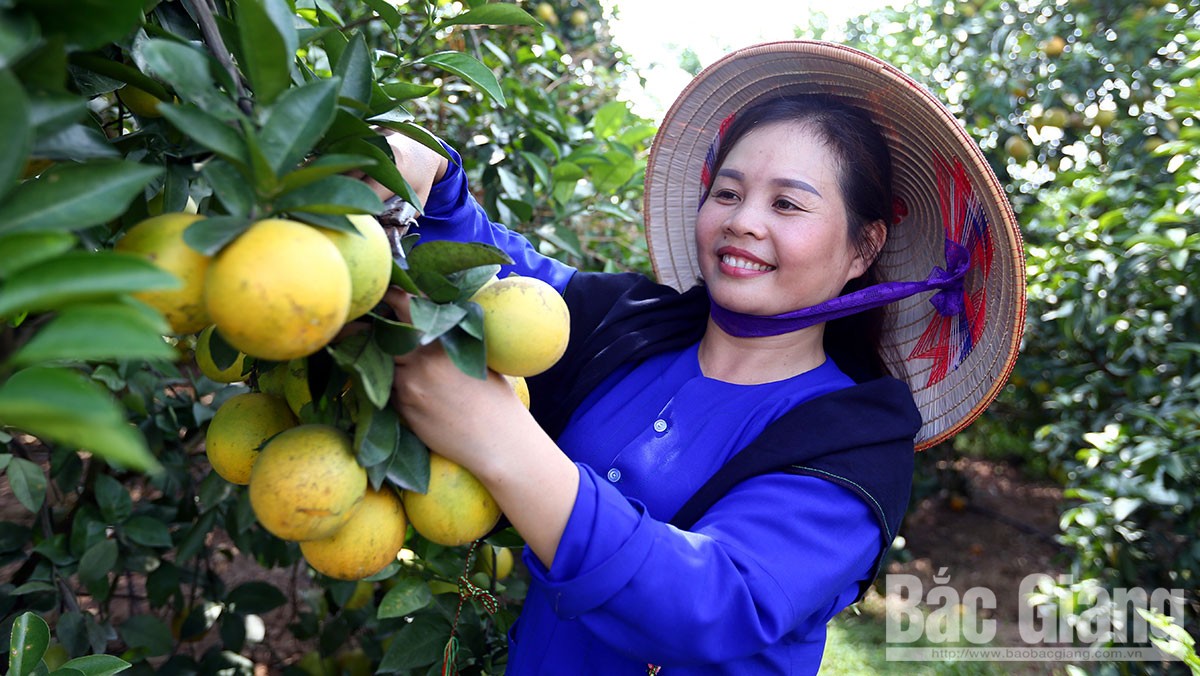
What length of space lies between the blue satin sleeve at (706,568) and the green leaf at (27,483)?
3.35ft

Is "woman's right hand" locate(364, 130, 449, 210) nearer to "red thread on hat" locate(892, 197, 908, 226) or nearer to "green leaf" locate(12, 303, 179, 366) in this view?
"green leaf" locate(12, 303, 179, 366)

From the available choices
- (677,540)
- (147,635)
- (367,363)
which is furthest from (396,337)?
(147,635)

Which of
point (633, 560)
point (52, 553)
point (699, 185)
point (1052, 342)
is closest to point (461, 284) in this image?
point (633, 560)

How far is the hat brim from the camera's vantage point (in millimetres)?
1250

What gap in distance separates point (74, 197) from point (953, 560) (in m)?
4.18

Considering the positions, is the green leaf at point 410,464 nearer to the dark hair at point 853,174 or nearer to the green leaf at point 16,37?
the green leaf at point 16,37

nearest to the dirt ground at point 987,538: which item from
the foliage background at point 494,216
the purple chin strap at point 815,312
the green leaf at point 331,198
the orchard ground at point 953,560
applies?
the orchard ground at point 953,560

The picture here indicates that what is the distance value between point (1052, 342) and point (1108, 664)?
1.29 meters

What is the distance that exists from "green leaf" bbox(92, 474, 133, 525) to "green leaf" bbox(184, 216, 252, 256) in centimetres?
132

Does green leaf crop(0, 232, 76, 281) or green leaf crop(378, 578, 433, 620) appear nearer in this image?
green leaf crop(0, 232, 76, 281)

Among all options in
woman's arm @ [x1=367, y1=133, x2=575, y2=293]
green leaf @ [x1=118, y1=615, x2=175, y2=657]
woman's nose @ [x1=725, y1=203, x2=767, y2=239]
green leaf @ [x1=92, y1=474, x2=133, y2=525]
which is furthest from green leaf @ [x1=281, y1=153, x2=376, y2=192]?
green leaf @ [x1=118, y1=615, x2=175, y2=657]

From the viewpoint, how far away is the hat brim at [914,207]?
1.25 m

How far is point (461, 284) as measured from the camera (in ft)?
2.43

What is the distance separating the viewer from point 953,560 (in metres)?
4.00
